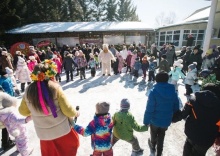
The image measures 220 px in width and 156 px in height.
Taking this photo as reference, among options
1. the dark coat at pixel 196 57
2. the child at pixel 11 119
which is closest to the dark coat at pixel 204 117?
the child at pixel 11 119

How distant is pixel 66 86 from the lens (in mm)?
8359

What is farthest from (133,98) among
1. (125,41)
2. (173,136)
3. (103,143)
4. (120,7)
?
(120,7)

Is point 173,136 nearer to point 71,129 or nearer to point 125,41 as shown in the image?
point 71,129

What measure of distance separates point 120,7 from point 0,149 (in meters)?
38.3

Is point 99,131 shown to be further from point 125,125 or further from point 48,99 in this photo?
point 48,99

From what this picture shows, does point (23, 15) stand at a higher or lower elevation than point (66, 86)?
higher

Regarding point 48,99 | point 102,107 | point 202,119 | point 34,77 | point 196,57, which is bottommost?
point 196,57

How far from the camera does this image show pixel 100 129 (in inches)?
109

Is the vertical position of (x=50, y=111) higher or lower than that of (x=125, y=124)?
higher

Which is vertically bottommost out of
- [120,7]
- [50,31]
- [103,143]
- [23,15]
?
[103,143]

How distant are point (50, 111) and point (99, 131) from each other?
0.87m

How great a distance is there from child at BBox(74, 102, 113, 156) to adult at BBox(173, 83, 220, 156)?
122 cm

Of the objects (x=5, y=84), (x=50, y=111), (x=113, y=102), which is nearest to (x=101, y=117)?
(x=50, y=111)

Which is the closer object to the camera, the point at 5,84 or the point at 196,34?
the point at 5,84
